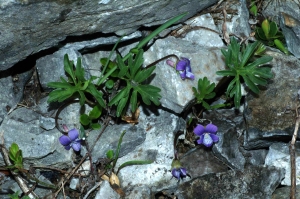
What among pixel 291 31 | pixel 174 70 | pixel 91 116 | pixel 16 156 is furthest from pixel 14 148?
pixel 291 31

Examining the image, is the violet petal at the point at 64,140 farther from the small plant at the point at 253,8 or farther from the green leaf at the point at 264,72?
the small plant at the point at 253,8

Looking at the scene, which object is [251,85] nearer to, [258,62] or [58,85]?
[258,62]

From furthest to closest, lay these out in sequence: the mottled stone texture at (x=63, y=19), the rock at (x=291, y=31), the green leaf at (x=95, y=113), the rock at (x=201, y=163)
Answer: the rock at (x=291, y=31) → the rock at (x=201, y=163) → the green leaf at (x=95, y=113) → the mottled stone texture at (x=63, y=19)

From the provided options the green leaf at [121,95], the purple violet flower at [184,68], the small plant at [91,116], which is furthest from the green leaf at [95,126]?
the purple violet flower at [184,68]

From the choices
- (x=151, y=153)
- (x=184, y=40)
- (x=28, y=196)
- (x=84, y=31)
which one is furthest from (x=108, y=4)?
(x=28, y=196)

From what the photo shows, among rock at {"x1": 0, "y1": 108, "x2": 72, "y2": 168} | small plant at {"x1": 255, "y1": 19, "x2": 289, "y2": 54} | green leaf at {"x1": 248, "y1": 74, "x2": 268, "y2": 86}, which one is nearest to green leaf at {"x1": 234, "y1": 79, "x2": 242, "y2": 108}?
green leaf at {"x1": 248, "y1": 74, "x2": 268, "y2": 86}

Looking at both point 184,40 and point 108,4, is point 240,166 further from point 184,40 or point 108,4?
point 108,4
